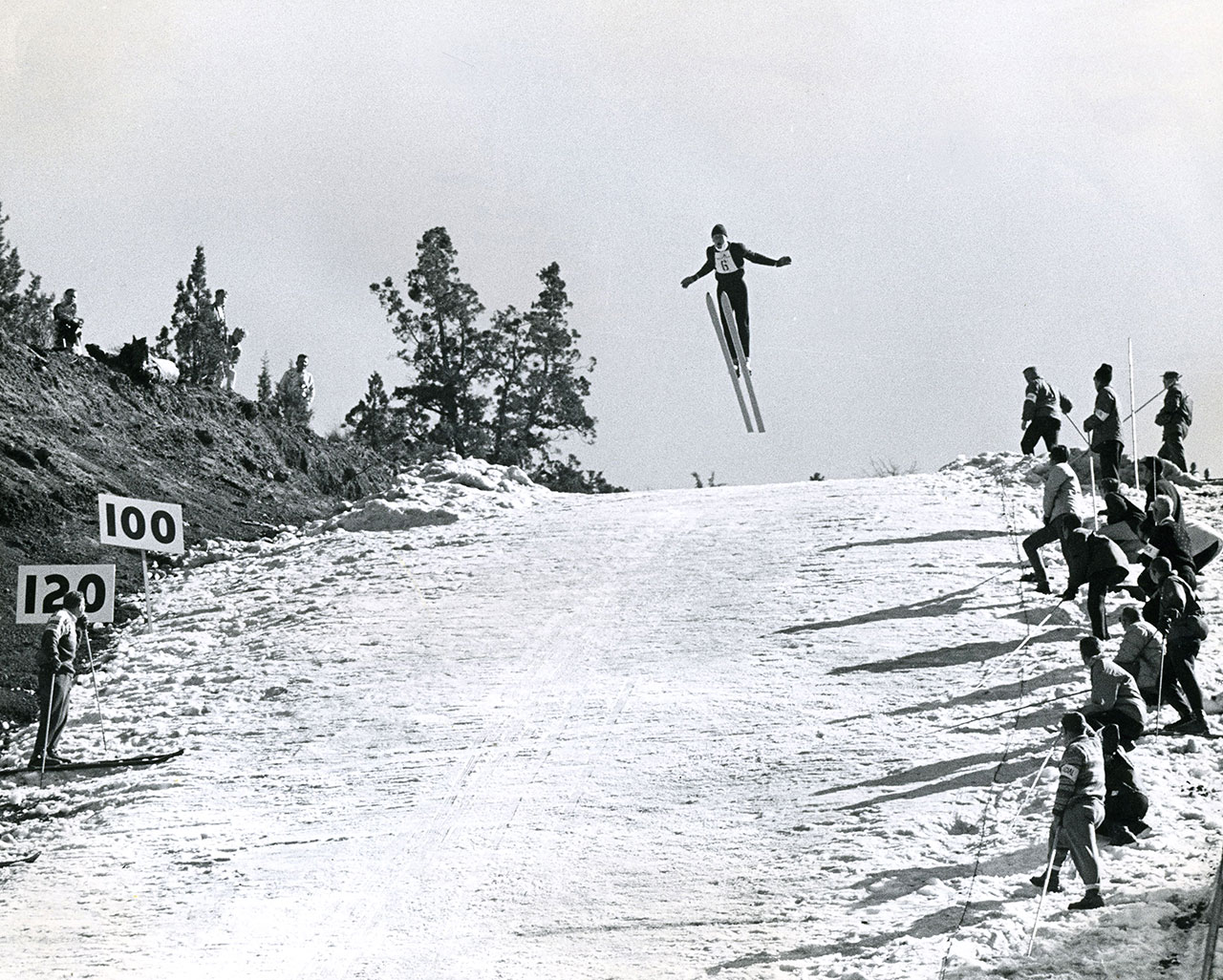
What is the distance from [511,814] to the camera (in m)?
13.6

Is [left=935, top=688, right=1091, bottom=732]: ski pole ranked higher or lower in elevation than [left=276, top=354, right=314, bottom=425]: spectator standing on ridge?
lower

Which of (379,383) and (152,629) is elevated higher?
(379,383)

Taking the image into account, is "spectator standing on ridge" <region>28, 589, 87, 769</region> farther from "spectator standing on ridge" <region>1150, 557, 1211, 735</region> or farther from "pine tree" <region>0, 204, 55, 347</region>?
"pine tree" <region>0, 204, 55, 347</region>

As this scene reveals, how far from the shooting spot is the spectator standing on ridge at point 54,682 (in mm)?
16219

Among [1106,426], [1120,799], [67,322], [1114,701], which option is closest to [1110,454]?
[1106,426]

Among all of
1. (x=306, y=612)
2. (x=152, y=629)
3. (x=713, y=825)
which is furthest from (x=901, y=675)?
(x=152, y=629)

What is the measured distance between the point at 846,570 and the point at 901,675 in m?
4.72

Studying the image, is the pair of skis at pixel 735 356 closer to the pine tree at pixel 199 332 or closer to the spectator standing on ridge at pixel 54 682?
the spectator standing on ridge at pixel 54 682

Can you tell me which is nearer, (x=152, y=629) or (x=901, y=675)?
(x=901, y=675)

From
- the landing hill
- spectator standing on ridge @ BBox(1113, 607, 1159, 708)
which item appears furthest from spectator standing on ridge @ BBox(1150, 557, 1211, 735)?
the landing hill

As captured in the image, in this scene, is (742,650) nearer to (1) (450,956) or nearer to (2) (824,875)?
(2) (824,875)

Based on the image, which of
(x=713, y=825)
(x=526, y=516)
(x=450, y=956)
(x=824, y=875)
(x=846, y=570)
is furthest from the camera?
(x=526, y=516)

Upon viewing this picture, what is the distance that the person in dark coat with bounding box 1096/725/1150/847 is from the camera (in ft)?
37.5

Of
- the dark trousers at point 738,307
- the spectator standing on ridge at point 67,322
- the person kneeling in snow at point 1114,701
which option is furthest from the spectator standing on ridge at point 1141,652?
the spectator standing on ridge at point 67,322
